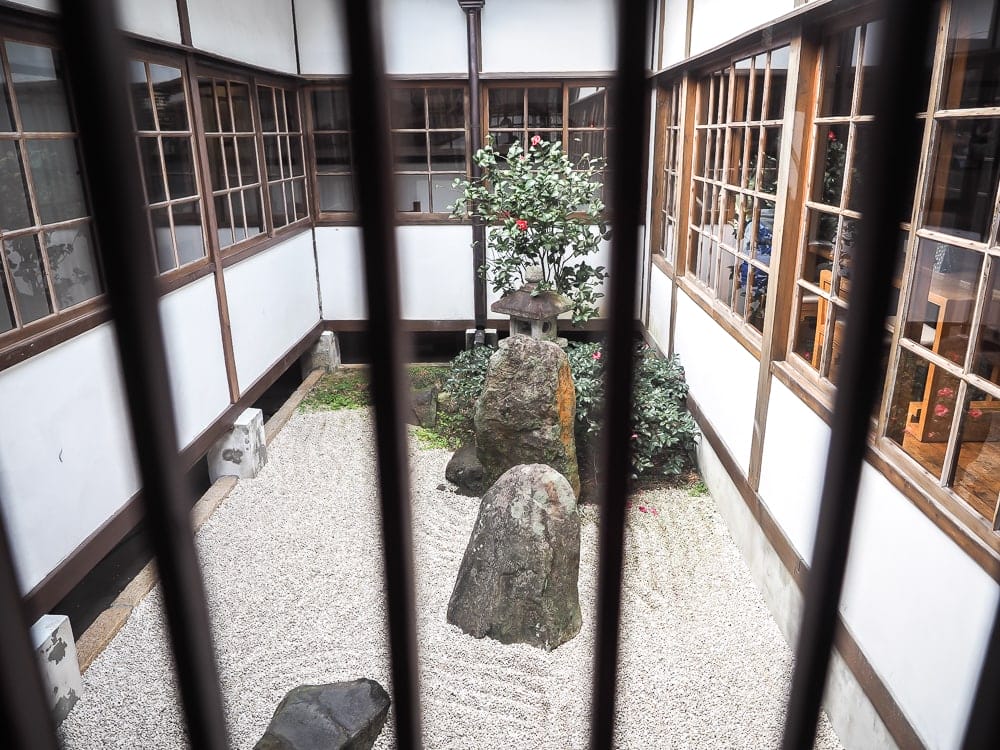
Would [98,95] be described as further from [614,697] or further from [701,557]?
[701,557]

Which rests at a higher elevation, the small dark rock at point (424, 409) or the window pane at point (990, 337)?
the window pane at point (990, 337)

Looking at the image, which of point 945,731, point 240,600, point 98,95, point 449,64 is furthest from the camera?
point 449,64

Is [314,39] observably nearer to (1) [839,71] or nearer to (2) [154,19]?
(2) [154,19]

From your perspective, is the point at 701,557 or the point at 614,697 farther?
the point at 701,557

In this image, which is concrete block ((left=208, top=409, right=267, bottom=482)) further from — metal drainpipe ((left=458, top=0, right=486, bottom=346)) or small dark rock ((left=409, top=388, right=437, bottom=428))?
metal drainpipe ((left=458, top=0, right=486, bottom=346))

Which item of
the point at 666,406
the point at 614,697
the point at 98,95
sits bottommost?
the point at 666,406

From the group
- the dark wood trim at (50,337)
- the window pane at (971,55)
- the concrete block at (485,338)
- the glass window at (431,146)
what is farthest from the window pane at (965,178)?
the glass window at (431,146)

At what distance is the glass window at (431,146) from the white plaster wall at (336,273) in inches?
32.6

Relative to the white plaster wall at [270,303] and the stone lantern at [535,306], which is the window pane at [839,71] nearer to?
the stone lantern at [535,306]

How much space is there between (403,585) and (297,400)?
6277 mm

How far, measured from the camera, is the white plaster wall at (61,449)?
2.82m

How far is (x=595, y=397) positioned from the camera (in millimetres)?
5008

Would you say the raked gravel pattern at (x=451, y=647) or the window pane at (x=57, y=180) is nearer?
the raked gravel pattern at (x=451, y=647)

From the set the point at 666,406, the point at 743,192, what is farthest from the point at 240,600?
the point at 743,192
